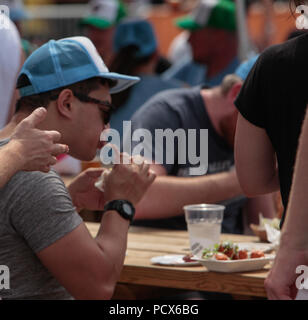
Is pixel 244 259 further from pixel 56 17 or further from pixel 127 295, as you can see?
pixel 56 17

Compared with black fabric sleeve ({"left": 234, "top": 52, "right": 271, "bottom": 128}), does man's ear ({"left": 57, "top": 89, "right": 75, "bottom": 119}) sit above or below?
below

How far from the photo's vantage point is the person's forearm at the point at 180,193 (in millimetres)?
2965

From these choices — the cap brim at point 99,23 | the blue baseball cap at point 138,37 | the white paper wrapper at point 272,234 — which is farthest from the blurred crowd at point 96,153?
the cap brim at point 99,23

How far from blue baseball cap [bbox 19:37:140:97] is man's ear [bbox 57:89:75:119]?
0.09 ft

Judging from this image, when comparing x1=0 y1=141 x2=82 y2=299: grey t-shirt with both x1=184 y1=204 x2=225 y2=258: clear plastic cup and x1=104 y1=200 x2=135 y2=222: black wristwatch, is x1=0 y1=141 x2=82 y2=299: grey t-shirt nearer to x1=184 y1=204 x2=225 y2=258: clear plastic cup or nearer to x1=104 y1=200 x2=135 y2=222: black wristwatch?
x1=104 y1=200 x2=135 y2=222: black wristwatch

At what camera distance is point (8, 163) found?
165 centimetres

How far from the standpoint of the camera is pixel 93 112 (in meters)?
2.24

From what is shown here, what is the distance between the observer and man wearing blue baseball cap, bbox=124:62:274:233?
298 cm

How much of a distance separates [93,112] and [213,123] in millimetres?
1032

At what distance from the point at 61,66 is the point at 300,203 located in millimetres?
990

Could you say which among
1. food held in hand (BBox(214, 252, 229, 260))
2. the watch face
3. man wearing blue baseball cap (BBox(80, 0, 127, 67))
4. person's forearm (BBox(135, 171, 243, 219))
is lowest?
man wearing blue baseball cap (BBox(80, 0, 127, 67))

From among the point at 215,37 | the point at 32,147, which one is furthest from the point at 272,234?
the point at 215,37

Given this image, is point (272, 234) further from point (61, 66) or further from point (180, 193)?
point (61, 66)

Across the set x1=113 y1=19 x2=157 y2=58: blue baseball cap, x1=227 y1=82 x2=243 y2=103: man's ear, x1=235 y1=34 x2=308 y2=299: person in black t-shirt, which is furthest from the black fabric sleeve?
x1=113 y1=19 x2=157 y2=58: blue baseball cap
